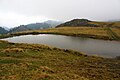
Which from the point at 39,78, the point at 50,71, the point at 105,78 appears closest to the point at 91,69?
the point at 105,78

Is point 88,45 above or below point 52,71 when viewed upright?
below

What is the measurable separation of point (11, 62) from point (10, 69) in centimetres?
417

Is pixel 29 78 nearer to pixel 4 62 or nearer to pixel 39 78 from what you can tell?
pixel 39 78

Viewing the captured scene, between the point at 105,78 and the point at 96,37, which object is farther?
the point at 96,37

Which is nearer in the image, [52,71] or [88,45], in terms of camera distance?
[52,71]

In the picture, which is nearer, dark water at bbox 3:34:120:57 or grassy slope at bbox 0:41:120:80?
grassy slope at bbox 0:41:120:80

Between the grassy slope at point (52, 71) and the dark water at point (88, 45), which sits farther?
the dark water at point (88, 45)

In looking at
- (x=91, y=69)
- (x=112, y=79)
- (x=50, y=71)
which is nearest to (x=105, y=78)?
(x=112, y=79)

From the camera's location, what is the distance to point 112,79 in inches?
1169

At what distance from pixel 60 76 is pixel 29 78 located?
13.3ft

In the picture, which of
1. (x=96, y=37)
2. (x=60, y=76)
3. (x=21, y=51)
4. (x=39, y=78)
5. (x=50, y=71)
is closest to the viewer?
(x=39, y=78)

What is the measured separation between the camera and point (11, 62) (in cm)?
3275

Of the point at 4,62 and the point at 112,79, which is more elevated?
the point at 4,62

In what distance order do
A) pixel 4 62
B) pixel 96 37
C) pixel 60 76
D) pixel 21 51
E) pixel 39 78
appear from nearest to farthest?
pixel 39 78 < pixel 60 76 < pixel 4 62 < pixel 21 51 < pixel 96 37
